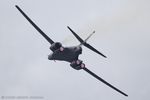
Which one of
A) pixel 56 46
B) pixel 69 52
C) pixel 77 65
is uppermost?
pixel 56 46

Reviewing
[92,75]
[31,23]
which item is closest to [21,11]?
[31,23]

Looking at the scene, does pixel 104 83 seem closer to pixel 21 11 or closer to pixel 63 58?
pixel 63 58

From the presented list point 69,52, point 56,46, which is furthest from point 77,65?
point 56,46

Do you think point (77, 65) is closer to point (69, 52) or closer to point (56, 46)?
point (69, 52)

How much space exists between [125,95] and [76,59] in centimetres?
2615

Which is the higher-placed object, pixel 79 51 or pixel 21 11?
pixel 21 11

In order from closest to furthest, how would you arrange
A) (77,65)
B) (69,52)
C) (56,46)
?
1. (69,52)
2. (56,46)
3. (77,65)

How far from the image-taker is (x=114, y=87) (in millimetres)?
186375

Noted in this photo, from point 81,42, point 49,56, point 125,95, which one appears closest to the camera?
point 81,42

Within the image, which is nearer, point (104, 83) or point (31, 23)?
point (31, 23)

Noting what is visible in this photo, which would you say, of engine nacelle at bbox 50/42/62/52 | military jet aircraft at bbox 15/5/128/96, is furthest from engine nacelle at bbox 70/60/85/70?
engine nacelle at bbox 50/42/62/52

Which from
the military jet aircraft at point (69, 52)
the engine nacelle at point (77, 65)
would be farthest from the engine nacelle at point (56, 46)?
the engine nacelle at point (77, 65)

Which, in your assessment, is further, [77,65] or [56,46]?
[77,65]

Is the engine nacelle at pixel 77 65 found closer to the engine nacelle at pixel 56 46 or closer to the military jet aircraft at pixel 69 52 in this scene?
the military jet aircraft at pixel 69 52
